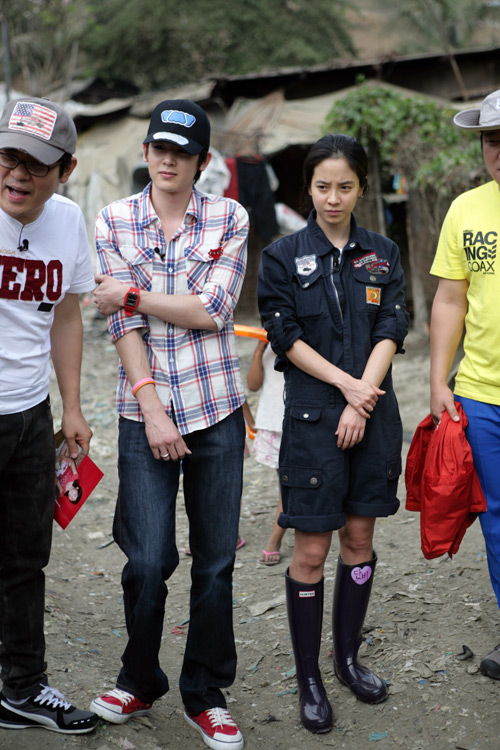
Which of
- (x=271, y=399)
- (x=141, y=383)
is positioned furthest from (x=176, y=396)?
(x=271, y=399)

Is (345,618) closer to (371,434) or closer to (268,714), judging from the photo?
(268,714)

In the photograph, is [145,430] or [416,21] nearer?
[145,430]

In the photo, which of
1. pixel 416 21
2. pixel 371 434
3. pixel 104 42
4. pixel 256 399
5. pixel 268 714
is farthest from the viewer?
pixel 416 21

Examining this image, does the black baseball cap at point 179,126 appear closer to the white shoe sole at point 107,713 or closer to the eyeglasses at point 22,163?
the eyeglasses at point 22,163

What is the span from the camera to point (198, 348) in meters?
2.86

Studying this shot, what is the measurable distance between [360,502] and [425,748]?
3.05 feet

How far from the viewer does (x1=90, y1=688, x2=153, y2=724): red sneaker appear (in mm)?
2908

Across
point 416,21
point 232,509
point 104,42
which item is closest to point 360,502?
point 232,509

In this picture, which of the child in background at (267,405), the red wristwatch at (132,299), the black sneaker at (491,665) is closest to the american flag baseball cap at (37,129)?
the red wristwatch at (132,299)

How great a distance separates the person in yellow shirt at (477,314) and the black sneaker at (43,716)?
1657 mm

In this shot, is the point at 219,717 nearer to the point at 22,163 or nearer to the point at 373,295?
the point at 373,295

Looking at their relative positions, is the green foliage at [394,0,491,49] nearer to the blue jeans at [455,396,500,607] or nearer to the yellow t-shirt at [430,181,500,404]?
the yellow t-shirt at [430,181,500,404]

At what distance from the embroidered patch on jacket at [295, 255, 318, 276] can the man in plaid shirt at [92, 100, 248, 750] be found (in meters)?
0.24

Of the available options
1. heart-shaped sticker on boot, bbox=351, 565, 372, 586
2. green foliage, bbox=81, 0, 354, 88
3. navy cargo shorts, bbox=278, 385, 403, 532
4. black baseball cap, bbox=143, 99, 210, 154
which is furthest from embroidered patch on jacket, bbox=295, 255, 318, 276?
green foliage, bbox=81, 0, 354, 88
